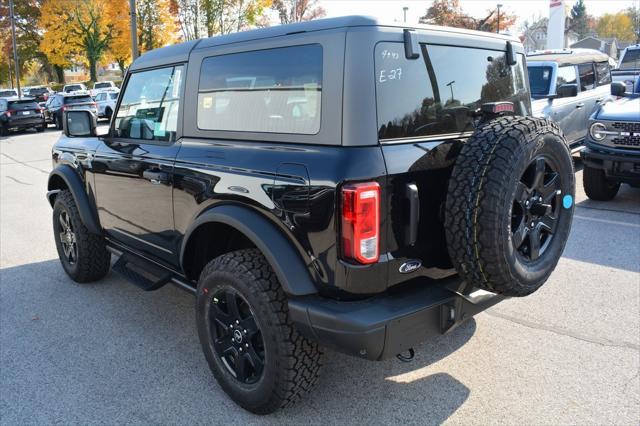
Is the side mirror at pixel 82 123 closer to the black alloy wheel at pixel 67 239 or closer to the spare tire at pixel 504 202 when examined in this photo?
the black alloy wheel at pixel 67 239

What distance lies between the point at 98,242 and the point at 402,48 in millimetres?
3302

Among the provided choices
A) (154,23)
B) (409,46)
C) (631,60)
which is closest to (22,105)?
(154,23)

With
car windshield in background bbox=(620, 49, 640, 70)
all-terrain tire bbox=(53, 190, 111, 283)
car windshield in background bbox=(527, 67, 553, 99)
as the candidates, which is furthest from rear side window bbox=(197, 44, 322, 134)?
car windshield in background bbox=(620, 49, 640, 70)

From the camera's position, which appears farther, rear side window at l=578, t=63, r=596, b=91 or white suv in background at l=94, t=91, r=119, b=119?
white suv in background at l=94, t=91, r=119, b=119

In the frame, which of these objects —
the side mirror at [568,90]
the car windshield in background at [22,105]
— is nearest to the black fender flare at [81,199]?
the side mirror at [568,90]

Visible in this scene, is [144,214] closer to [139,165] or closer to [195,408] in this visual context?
[139,165]

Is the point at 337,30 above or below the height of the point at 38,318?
above

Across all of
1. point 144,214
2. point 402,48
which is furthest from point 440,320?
point 144,214

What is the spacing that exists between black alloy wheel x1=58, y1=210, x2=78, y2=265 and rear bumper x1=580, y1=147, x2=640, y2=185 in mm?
6041

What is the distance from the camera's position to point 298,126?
2.70 meters

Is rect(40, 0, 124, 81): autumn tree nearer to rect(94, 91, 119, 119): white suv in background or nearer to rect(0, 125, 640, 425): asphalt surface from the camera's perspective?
rect(94, 91, 119, 119): white suv in background

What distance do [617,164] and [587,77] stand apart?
12.3 feet

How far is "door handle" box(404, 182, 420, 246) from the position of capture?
2.51m

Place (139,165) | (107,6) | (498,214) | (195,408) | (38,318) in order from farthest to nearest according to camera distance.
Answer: (107,6)
(38,318)
(139,165)
(195,408)
(498,214)
